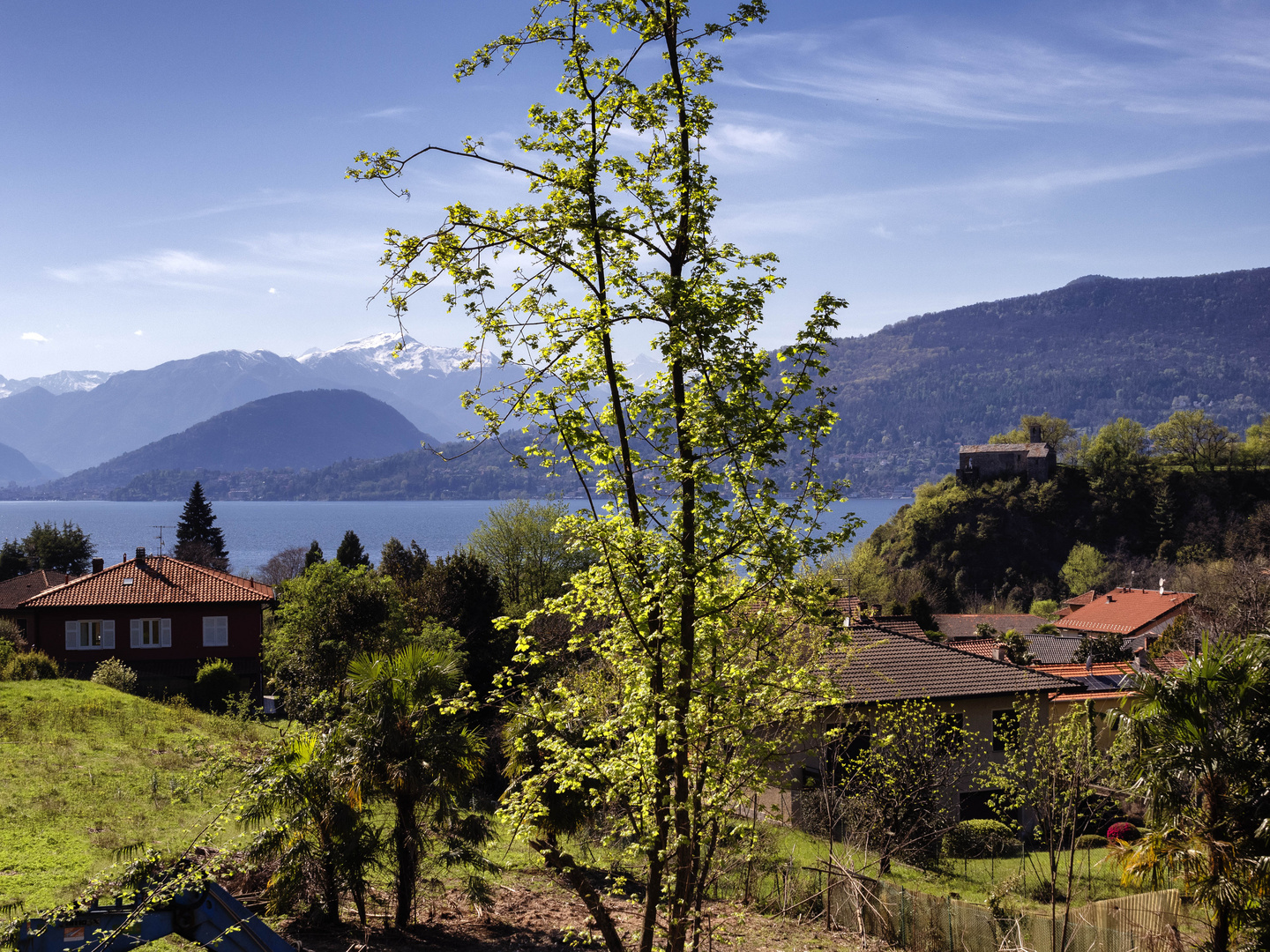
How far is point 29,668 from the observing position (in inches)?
1171

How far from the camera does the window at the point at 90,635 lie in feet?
122

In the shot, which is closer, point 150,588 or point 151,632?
point 151,632

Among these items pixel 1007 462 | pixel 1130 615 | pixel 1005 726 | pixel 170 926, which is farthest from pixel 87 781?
pixel 1007 462

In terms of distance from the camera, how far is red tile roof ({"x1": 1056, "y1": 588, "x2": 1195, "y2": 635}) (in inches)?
2372

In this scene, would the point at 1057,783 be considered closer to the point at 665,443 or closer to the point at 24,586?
the point at 665,443

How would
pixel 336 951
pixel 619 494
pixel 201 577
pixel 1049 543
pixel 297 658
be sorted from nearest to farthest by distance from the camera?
pixel 619 494
pixel 336 951
pixel 297 658
pixel 201 577
pixel 1049 543

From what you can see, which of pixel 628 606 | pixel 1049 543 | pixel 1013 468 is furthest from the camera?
pixel 1013 468

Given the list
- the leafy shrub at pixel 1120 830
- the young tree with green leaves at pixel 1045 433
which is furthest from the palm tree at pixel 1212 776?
the young tree with green leaves at pixel 1045 433

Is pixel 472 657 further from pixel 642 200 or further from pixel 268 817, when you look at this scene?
pixel 642 200

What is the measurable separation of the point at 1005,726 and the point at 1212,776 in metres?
13.3

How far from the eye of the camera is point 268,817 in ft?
37.5

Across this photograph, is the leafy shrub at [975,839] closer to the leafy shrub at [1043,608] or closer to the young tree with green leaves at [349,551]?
the young tree with green leaves at [349,551]

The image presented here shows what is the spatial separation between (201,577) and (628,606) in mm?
39767

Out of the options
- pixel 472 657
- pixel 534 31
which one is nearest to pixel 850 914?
pixel 534 31
